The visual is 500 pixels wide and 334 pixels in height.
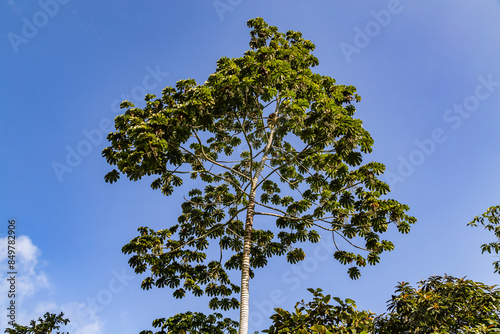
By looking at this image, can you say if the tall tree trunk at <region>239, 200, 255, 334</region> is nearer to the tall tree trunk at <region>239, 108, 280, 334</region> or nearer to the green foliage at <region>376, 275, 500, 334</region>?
the tall tree trunk at <region>239, 108, 280, 334</region>

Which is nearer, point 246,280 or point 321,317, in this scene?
point 321,317

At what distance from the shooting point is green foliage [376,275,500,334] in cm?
850

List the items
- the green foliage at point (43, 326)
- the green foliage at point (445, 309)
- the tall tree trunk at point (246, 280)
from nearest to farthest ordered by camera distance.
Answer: the green foliage at point (445, 309) < the tall tree trunk at point (246, 280) < the green foliage at point (43, 326)

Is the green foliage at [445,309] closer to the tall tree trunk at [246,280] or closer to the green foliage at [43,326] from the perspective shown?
the tall tree trunk at [246,280]

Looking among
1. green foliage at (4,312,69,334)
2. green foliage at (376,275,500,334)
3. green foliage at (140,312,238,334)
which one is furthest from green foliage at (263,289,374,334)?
green foliage at (4,312,69,334)

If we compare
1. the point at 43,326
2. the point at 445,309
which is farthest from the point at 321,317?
the point at 43,326

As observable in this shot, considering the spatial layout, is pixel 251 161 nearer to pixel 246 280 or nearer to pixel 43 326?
pixel 246 280

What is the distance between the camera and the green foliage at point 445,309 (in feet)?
27.9

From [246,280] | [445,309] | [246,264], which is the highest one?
[246,264]

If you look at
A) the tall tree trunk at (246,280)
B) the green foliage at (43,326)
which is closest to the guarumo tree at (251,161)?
the tall tree trunk at (246,280)

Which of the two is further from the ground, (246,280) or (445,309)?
(246,280)

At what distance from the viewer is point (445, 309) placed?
8648 millimetres

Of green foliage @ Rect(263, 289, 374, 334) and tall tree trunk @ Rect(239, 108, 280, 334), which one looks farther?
tall tree trunk @ Rect(239, 108, 280, 334)

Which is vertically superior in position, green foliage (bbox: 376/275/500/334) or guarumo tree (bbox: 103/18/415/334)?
guarumo tree (bbox: 103/18/415/334)
